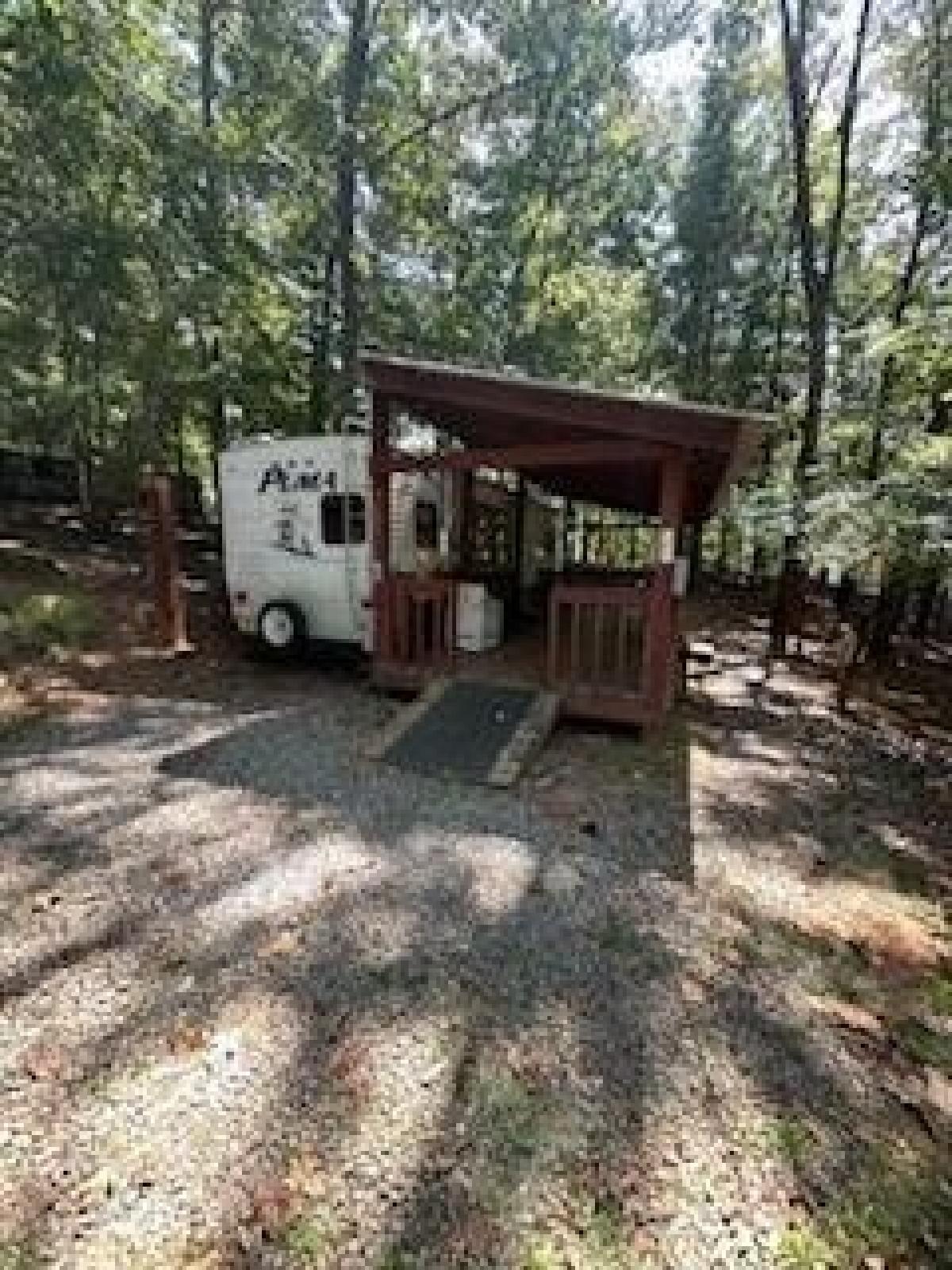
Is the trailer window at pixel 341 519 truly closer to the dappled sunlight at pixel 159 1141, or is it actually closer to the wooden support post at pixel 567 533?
the dappled sunlight at pixel 159 1141

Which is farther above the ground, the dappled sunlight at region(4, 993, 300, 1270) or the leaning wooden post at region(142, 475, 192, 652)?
the leaning wooden post at region(142, 475, 192, 652)

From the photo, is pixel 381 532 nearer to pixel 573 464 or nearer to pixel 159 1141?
pixel 573 464

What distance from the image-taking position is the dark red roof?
730 cm

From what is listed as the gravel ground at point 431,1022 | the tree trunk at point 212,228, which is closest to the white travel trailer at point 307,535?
the tree trunk at point 212,228

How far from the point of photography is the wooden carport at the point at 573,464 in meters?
7.56

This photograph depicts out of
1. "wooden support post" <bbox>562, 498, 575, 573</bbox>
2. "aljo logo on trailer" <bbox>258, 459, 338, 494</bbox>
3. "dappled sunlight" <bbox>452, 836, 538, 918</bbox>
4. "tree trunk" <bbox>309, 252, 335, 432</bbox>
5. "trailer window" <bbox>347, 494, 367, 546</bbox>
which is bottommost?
"dappled sunlight" <bbox>452, 836, 538, 918</bbox>

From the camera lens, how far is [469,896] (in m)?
4.71

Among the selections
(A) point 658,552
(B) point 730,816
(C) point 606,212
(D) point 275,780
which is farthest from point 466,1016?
(C) point 606,212

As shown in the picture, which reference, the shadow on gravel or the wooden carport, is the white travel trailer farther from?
the shadow on gravel

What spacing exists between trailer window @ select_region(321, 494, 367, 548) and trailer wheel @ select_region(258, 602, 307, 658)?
100 cm

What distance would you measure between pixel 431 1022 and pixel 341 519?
7.45m

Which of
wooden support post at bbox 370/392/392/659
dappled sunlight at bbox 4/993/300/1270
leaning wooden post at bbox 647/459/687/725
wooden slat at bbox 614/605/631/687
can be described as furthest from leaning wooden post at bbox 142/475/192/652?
dappled sunlight at bbox 4/993/300/1270

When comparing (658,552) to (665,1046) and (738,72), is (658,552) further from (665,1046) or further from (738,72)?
(738,72)

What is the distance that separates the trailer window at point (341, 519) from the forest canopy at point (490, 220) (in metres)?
4.53
